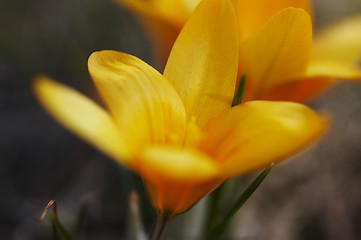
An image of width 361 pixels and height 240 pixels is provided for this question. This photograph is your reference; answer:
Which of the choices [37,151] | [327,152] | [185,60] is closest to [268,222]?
[327,152]

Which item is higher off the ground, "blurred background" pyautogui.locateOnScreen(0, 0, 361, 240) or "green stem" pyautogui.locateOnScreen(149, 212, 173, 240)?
"green stem" pyautogui.locateOnScreen(149, 212, 173, 240)

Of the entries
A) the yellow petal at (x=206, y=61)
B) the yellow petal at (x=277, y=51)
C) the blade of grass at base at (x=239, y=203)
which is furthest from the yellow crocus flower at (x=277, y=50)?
the blade of grass at base at (x=239, y=203)

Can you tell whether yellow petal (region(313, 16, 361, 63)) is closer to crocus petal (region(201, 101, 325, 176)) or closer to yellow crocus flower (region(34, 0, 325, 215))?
yellow crocus flower (region(34, 0, 325, 215))

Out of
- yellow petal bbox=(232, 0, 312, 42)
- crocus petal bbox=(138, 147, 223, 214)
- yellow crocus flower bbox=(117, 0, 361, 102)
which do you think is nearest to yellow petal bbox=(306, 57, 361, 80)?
yellow crocus flower bbox=(117, 0, 361, 102)

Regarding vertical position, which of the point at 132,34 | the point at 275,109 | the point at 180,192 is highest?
the point at 275,109

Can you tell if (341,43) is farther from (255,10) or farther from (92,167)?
(92,167)

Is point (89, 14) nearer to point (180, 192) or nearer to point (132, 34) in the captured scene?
point (132, 34)

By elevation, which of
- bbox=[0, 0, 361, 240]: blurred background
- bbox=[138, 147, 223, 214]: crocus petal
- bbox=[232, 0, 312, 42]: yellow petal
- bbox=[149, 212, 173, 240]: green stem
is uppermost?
bbox=[232, 0, 312, 42]: yellow petal

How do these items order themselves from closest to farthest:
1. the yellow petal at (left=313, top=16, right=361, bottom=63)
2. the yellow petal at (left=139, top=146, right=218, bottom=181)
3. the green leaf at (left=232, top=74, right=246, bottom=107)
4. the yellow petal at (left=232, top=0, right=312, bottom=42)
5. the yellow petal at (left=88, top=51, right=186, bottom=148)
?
the yellow petal at (left=139, top=146, right=218, bottom=181), the yellow petal at (left=88, top=51, right=186, bottom=148), the green leaf at (left=232, top=74, right=246, bottom=107), the yellow petal at (left=232, top=0, right=312, bottom=42), the yellow petal at (left=313, top=16, right=361, bottom=63)
